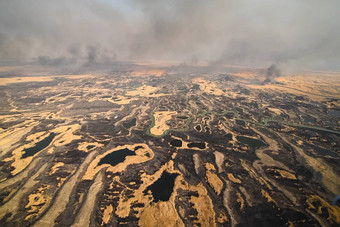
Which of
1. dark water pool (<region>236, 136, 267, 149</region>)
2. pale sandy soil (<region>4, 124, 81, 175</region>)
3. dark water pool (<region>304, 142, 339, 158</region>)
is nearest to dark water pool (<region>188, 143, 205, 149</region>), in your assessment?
dark water pool (<region>236, 136, 267, 149</region>)

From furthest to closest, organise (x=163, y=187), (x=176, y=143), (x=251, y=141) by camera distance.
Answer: (x=251, y=141) → (x=176, y=143) → (x=163, y=187)

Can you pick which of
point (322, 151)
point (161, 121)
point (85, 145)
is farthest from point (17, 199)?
point (322, 151)

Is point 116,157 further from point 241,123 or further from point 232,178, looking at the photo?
point 241,123

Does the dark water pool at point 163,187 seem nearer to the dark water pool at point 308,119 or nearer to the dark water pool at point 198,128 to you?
the dark water pool at point 198,128

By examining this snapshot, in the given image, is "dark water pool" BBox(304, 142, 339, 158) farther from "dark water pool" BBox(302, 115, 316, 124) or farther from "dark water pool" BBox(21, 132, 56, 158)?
"dark water pool" BBox(21, 132, 56, 158)

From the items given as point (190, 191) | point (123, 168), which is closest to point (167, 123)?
point (123, 168)

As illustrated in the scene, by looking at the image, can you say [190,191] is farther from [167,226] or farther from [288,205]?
[288,205]
